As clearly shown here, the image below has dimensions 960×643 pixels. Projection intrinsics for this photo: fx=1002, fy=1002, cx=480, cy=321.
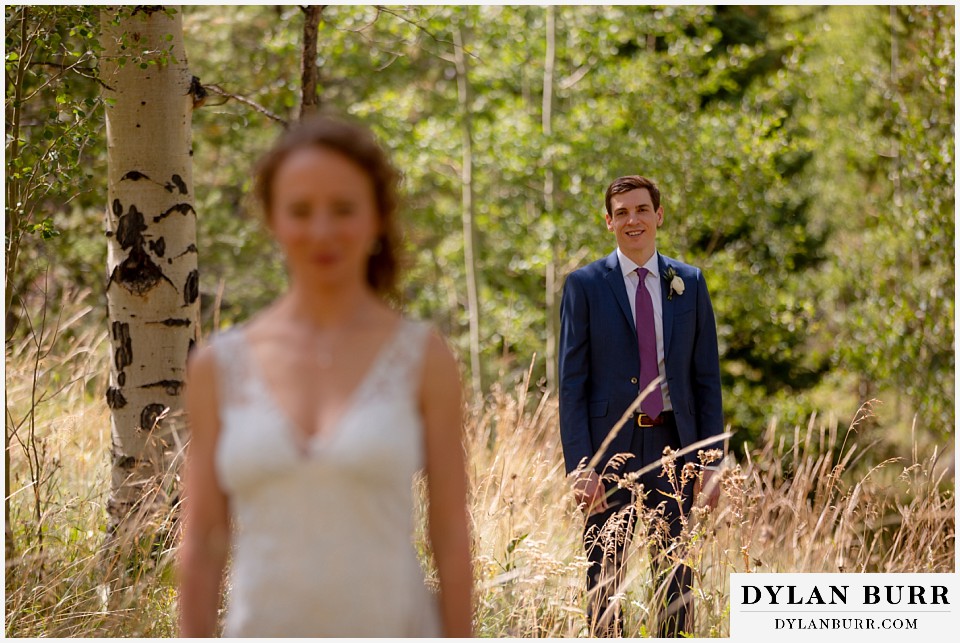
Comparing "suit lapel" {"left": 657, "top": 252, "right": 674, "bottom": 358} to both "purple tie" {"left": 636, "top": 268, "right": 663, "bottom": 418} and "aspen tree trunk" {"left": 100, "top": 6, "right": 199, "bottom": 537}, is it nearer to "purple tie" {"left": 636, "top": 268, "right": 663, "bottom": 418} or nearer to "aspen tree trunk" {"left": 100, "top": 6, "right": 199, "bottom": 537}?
"purple tie" {"left": 636, "top": 268, "right": 663, "bottom": 418}

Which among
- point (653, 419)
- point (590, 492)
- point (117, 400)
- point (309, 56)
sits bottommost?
point (590, 492)

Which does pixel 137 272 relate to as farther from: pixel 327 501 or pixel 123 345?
pixel 327 501

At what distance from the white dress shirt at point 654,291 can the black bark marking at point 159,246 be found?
69.8 inches

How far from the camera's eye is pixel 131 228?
3.91 metres

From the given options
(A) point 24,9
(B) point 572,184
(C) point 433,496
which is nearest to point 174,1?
(A) point 24,9

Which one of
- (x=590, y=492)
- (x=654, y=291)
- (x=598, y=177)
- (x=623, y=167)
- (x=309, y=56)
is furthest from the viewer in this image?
(x=623, y=167)

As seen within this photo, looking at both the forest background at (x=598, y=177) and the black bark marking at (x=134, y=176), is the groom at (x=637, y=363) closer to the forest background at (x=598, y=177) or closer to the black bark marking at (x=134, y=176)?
the black bark marking at (x=134, y=176)

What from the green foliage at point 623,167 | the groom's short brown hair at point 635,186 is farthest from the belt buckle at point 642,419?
the green foliage at point 623,167

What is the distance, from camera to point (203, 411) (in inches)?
66.3

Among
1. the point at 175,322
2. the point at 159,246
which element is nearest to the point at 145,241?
the point at 159,246

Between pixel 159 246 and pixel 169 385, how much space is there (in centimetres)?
55

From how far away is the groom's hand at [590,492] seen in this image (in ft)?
11.2

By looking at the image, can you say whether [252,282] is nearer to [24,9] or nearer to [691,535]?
[24,9]

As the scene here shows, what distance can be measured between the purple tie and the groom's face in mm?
118
